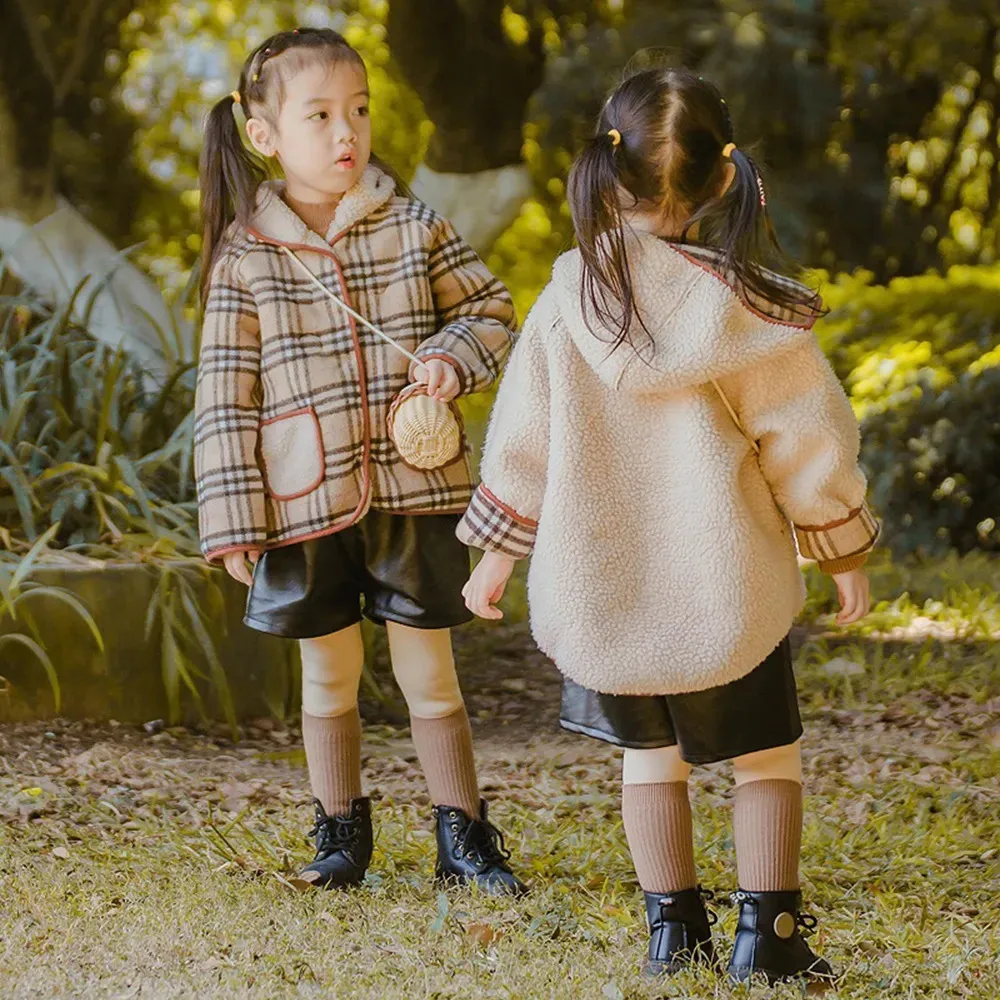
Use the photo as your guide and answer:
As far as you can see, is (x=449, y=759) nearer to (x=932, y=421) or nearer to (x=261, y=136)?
(x=261, y=136)

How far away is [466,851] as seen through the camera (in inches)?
113

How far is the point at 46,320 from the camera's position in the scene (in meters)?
5.46

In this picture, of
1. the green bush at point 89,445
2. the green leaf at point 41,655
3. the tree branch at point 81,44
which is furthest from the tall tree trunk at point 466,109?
the green leaf at point 41,655

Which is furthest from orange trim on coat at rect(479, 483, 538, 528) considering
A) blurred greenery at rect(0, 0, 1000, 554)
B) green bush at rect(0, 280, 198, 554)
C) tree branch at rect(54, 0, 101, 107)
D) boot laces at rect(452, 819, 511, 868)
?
tree branch at rect(54, 0, 101, 107)

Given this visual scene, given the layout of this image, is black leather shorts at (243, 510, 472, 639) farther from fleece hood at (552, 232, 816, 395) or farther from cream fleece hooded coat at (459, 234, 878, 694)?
fleece hood at (552, 232, 816, 395)

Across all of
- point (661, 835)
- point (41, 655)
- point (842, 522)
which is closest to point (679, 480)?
point (842, 522)

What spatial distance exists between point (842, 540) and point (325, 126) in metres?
1.15

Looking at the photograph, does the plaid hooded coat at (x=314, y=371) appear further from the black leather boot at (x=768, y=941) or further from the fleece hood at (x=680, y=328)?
the black leather boot at (x=768, y=941)

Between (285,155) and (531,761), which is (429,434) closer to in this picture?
(285,155)

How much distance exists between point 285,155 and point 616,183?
79 cm

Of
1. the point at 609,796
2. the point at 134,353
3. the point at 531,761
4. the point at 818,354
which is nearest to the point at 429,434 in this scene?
the point at 818,354

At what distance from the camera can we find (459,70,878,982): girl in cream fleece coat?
2.18m

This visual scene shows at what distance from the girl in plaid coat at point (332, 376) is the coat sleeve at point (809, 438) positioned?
64 cm

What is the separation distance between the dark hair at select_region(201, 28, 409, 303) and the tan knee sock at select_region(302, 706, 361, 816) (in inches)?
33.1
